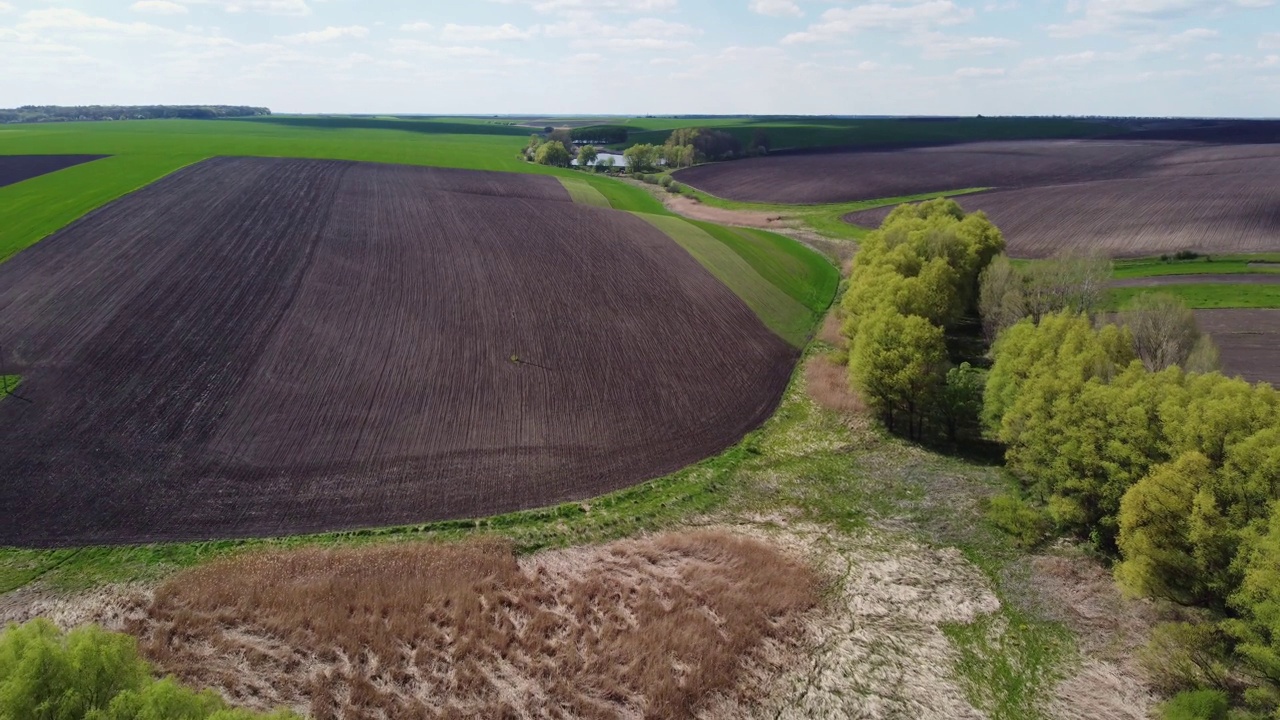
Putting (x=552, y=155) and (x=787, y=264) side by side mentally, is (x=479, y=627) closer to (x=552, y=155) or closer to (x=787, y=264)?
(x=787, y=264)

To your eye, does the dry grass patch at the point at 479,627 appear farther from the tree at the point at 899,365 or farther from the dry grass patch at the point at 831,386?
the dry grass patch at the point at 831,386

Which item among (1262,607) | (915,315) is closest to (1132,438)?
(1262,607)

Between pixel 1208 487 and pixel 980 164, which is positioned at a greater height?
pixel 980 164

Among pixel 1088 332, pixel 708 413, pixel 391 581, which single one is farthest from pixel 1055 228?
pixel 391 581

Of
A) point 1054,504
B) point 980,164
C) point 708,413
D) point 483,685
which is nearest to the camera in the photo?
point 483,685

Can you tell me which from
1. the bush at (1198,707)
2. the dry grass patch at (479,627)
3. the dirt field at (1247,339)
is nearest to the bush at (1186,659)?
the bush at (1198,707)

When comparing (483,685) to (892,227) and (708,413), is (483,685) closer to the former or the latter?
(708,413)
